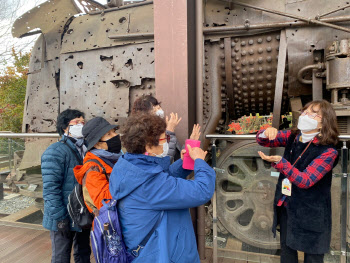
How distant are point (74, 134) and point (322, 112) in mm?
1923

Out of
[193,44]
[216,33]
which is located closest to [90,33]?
[216,33]

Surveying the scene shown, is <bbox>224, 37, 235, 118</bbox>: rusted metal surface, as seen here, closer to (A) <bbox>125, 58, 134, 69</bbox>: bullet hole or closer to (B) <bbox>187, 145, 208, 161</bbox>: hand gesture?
(A) <bbox>125, 58, 134, 69</bbox>: bullet hole

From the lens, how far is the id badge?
1869 mm

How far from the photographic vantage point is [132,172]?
54.4 inches

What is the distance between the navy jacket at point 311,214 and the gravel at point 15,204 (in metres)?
3.64

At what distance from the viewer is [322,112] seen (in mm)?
1788

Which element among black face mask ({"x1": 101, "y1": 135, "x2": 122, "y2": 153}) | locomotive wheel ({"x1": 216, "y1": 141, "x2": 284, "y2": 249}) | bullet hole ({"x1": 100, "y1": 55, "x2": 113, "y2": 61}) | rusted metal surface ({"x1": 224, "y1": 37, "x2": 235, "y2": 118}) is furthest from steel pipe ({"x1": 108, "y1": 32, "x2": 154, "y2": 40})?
black face mask ({"x1": 101, "y1": 135, "x2": 122, "y2": 153})

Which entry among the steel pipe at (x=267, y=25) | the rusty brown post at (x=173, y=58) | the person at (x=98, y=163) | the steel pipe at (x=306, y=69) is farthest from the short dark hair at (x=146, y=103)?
the steel pipe at (x=306, y=69)

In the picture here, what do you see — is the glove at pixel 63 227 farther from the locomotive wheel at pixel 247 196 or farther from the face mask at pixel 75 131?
the locomotive wheel at pixel 247 196

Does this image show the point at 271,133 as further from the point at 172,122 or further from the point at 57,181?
the point at 57,181

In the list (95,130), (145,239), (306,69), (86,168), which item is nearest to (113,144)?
(95,130)

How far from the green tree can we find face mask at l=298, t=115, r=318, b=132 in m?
11.4

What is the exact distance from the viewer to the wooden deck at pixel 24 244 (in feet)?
9.53

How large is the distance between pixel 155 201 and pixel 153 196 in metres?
0.03
